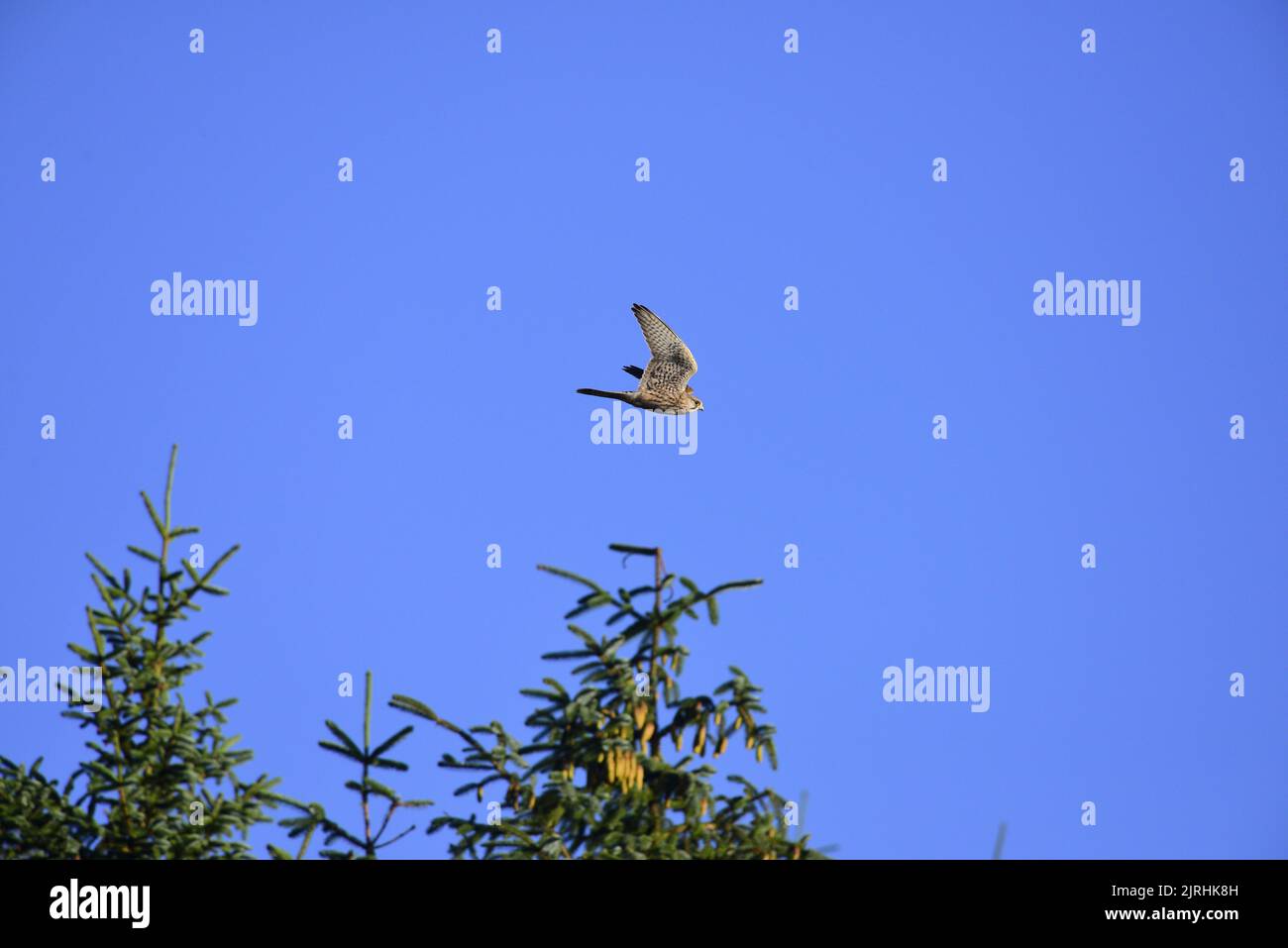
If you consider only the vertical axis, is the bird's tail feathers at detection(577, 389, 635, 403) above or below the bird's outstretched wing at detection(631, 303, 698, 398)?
below

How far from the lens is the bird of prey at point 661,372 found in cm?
1994

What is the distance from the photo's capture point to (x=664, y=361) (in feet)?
65.9

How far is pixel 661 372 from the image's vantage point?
20156 mm

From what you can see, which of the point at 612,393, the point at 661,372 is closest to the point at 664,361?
the point at 661,372

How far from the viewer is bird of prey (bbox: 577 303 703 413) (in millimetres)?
19938

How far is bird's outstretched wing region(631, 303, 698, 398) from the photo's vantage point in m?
19.9

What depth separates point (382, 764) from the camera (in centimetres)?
1004

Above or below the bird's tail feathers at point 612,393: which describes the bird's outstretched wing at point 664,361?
above

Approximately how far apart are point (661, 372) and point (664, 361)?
0.52 ft

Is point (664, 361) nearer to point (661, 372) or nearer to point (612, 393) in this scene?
point (661, 372)
